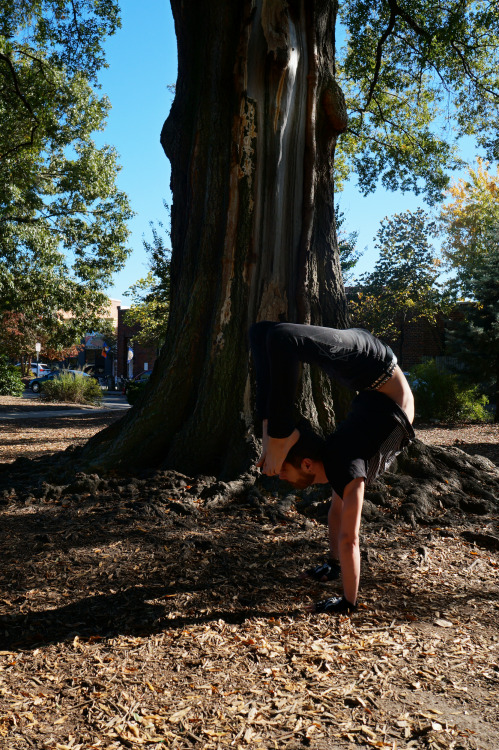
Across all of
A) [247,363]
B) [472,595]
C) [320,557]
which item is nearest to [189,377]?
[247,363]

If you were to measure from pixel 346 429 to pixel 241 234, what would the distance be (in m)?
3.14

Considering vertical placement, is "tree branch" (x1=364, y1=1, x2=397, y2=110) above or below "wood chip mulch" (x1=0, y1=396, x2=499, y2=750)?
above

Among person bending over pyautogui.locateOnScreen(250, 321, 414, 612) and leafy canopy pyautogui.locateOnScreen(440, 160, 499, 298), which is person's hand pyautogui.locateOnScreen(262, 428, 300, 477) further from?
leafy canopy pyautogui.locateOnScreen(440, 160, 499, 298)

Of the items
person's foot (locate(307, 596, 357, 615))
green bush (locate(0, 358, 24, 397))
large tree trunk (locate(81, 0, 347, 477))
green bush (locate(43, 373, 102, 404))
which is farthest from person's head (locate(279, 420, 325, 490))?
green bush (locate(0, 358, 24, 397))

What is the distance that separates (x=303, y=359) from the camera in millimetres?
2584

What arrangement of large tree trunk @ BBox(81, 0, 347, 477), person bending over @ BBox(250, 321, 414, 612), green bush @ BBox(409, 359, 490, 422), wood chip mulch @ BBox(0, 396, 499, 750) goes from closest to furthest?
wood chip mulch @ BBox(0, 396, 499, 750) < person bending over @ BBox(250, 321, 414, 612) < large tree trunk @ BBox(81, 0, 347, 477) < green bush @ BBox(409, 359, 490, 422)

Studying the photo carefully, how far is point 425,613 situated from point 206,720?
1.48 meters

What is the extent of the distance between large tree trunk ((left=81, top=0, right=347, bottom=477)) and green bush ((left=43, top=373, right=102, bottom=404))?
1699 centimetres

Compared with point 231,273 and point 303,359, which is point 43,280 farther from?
point 303,359

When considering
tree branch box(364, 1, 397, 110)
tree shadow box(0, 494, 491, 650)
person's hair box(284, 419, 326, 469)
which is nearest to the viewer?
person's hair box(284, 419, 326, 469)

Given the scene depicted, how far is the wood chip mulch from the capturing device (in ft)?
7.12

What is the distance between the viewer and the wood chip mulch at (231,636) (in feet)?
7.12

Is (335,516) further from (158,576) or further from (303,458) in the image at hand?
(158,576)

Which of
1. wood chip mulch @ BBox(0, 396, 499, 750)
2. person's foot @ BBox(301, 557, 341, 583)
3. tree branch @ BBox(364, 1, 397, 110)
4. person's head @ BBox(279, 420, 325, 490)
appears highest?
Answer: tree branch @ BBox(364, 1, 397, 110)
